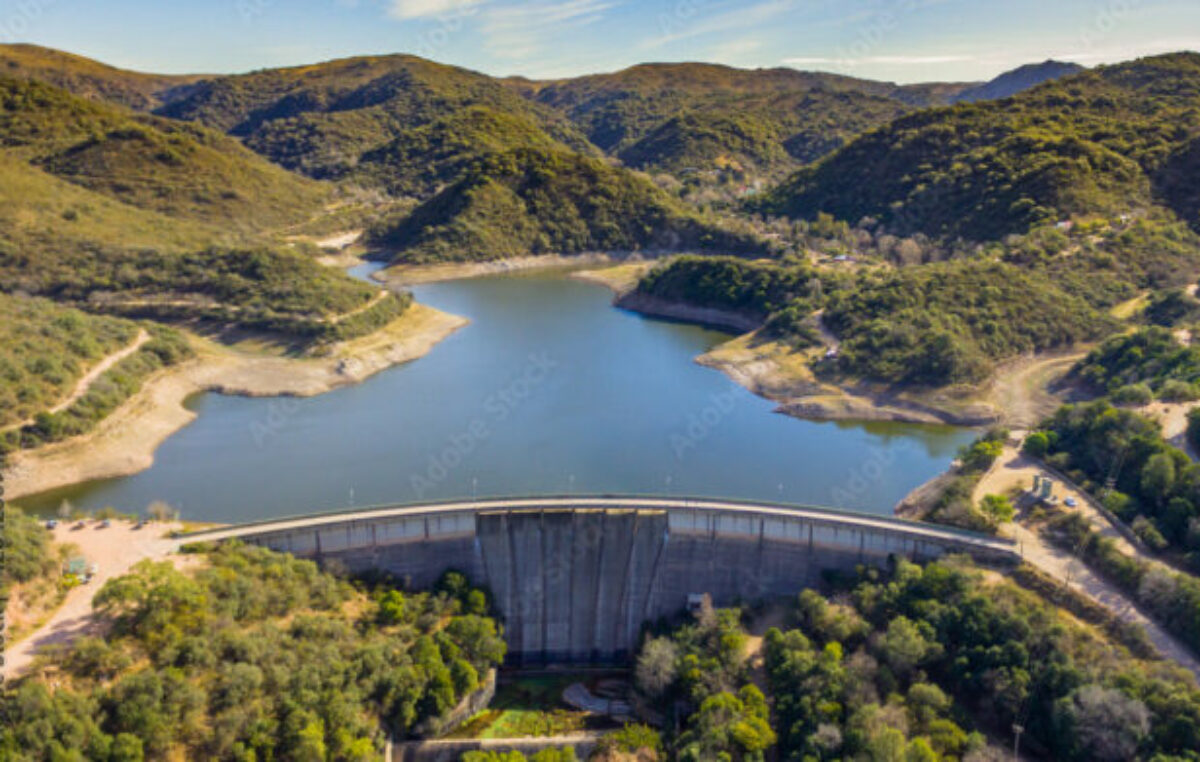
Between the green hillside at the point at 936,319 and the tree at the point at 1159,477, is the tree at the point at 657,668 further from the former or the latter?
the green hillside at the point at 936,319

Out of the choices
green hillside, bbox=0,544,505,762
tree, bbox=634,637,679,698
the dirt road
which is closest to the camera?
green hillside, bbox=0,544,505,762

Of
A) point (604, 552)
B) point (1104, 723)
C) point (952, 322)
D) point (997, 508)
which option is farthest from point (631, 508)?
point (952, 322)

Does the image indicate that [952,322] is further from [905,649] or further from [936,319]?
[905,649]

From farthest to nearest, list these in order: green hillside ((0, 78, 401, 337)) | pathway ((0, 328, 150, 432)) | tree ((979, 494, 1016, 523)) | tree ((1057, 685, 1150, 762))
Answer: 1. green hillside ((0, 78, 401, 337))
2. pathway ((0, 328, 150, 432))
3. tree ((979, 494, 1016, 523))
4. tree ((1057, 685, 1150, 762))

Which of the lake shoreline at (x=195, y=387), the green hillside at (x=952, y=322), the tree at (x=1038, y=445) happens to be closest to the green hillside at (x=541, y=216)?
the lake shoreline at (x=195, y=387)

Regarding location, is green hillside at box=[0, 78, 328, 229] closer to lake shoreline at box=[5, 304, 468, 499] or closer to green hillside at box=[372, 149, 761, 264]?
green hillside at box=[372, 149, 761, 264]

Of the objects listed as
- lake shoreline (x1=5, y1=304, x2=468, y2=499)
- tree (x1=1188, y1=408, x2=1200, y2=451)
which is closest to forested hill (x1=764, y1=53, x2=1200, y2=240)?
tree (x1=1188, y1=408, x2=1200, y2=451)

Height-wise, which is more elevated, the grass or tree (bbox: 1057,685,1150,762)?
tree (bbox: 1057,685,1150,762)
